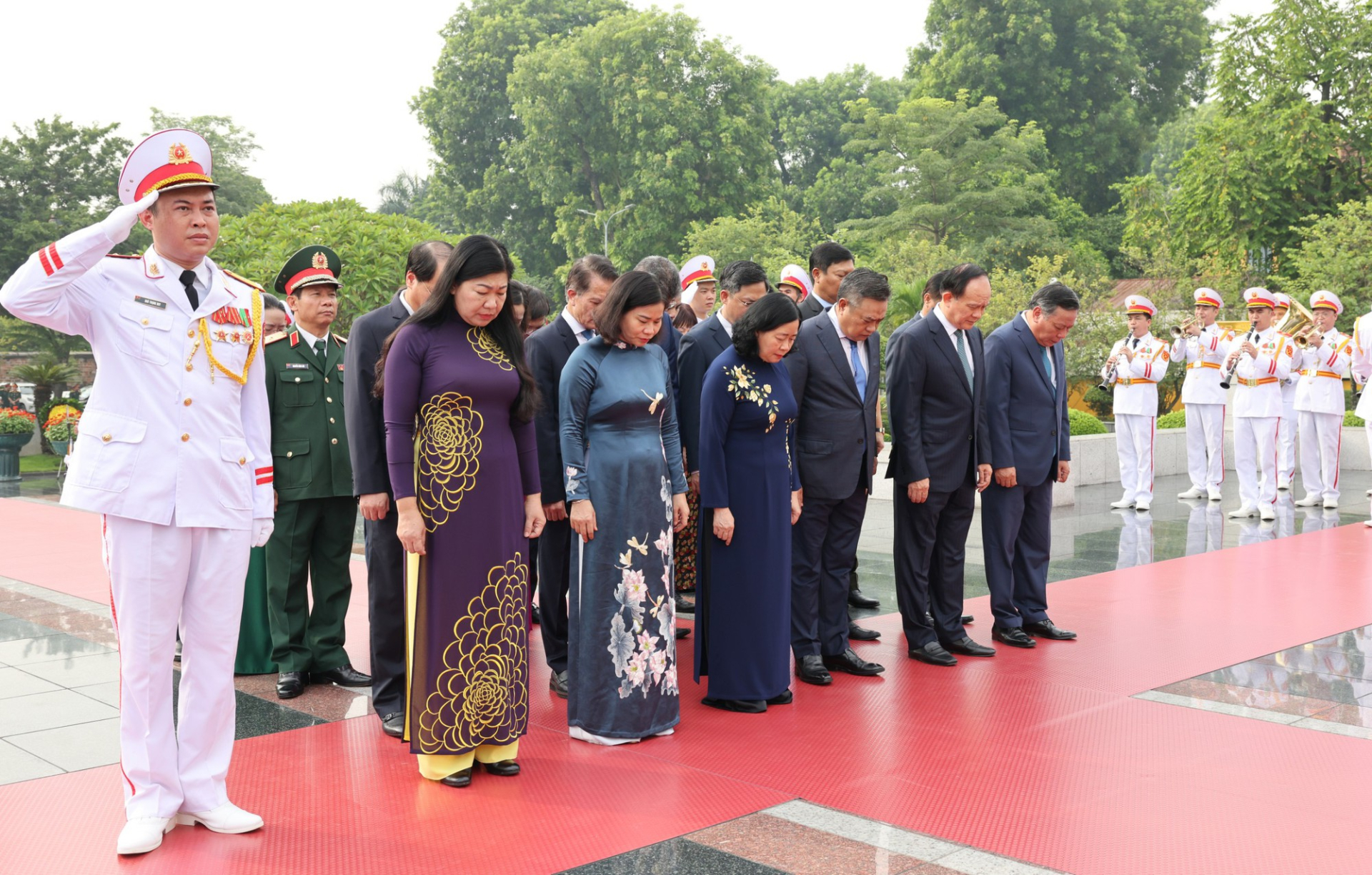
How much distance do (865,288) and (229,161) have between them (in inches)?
1920

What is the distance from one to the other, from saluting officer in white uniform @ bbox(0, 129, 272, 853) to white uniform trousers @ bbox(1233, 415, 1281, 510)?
34.3ft

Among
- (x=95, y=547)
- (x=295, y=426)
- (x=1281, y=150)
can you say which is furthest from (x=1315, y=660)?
(x=1281, y=150)

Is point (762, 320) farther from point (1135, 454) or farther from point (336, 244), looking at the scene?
point (336, 244)

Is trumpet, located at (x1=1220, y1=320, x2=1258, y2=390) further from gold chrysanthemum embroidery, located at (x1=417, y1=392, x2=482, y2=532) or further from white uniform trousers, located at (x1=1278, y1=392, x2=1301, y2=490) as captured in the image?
gold chrysanthemum embroidery, located at (x1=417, y1=392, x2=482, y2=532)

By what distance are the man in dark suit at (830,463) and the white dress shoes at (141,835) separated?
2.90 meters

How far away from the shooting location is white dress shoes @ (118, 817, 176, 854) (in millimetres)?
3428

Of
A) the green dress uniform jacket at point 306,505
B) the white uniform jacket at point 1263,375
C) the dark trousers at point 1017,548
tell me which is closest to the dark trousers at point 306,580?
the green dress uniform jacket at point 306,505

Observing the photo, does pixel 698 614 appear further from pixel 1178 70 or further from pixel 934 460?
pixel 1178 70

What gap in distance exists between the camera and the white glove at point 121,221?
10.6 feet

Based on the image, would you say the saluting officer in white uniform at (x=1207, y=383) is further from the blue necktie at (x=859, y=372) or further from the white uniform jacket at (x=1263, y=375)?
the blue necktie at (x=859, y=372)

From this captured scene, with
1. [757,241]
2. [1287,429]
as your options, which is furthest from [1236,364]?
[757,241]

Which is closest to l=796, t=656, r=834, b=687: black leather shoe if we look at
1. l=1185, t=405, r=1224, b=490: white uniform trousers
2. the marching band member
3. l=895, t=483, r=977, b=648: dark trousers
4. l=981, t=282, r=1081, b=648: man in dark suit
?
l=895, t=483, r=977, b=648: dark trousers

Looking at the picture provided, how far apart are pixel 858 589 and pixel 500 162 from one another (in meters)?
39.5

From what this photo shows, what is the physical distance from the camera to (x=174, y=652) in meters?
3.57
